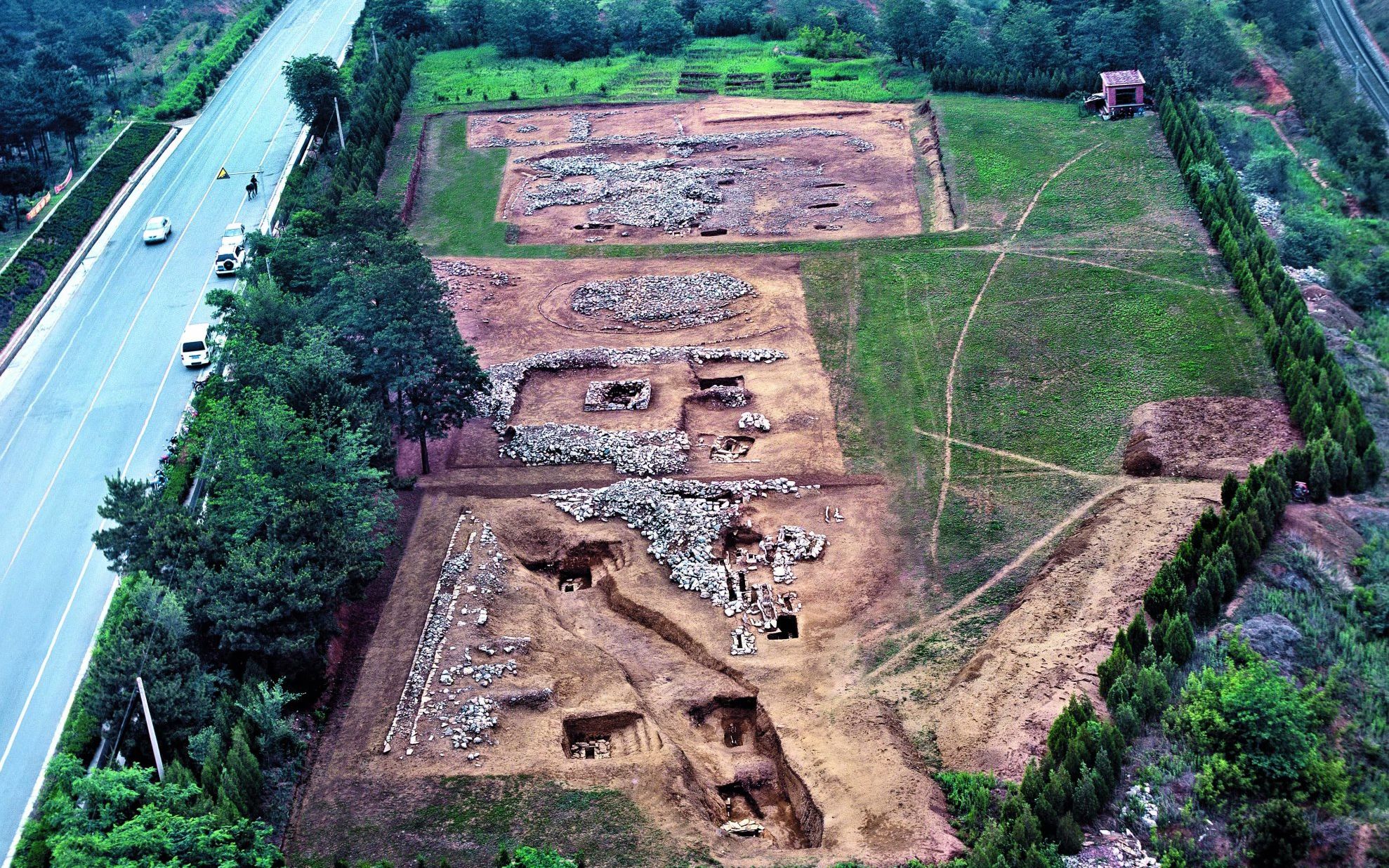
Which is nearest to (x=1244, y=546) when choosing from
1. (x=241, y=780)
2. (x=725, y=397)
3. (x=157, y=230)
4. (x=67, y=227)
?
(x=725, y=397)

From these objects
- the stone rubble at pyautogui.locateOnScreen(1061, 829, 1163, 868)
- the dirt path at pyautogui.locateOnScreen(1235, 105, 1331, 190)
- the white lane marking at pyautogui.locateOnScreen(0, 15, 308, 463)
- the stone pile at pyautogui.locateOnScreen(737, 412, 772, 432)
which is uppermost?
the stone rubble at pyautogui.locateOnScreen(1061, 829, 1163, 868)

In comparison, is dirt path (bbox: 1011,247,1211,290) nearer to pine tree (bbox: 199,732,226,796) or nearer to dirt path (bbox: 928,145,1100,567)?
dirt path (bbox: 928,145,1100,567)

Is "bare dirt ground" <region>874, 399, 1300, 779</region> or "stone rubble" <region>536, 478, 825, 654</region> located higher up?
"bare dirt ground" <region>874, 399, 1300, 779</region>

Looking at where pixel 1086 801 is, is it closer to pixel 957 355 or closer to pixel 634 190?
pixel 957 355

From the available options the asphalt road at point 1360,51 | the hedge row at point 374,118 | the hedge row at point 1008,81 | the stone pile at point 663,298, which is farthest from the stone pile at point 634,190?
the asphalt road at point 1360,51

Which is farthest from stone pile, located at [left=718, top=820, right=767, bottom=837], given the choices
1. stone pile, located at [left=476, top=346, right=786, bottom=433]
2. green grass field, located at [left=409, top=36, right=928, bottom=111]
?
green grass field, located at [left=409, top=36, right=928, bottom=111]

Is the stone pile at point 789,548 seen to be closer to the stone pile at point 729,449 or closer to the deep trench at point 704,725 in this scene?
the deep trench at point 704,725
